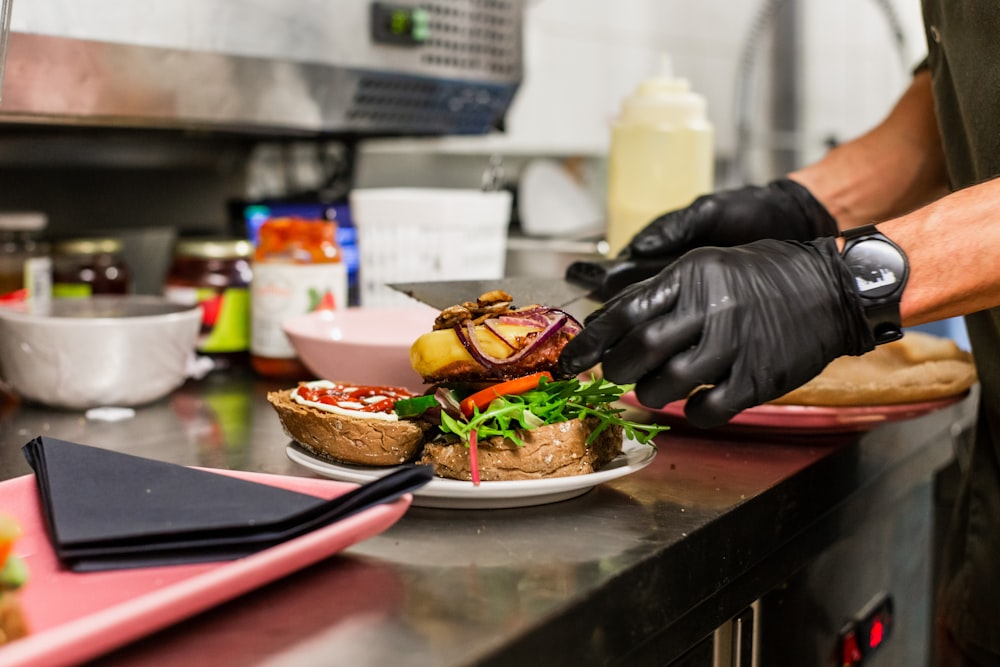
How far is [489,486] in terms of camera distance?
0.78 meters

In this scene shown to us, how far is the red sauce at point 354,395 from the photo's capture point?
0.88 meters

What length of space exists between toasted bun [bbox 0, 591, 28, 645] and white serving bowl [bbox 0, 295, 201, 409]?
63cm

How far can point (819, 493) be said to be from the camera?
39.8 inches

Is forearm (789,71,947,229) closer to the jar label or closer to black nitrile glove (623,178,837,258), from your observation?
black nitrile glove (623,178,837,258)

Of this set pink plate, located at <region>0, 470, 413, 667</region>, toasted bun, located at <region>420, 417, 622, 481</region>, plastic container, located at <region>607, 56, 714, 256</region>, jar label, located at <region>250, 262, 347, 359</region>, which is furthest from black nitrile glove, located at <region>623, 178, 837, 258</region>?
pink plate, located at <region>0, 470, 413, 667</region>

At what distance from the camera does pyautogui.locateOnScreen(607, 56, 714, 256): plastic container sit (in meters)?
1.72

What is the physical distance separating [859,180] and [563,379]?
80 cm

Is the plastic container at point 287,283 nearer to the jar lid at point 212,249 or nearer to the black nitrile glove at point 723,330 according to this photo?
the jar lid at point 212,249

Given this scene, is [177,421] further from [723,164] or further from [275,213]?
[723,164]

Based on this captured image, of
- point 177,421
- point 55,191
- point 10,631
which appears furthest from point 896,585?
point 55,191

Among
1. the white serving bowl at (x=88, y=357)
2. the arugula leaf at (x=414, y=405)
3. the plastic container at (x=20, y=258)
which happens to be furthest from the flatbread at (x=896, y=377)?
the plastic container at (x=20, y=258)

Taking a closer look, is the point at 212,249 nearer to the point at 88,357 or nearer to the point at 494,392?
the point at 88,357

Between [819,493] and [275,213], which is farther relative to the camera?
[275,213]

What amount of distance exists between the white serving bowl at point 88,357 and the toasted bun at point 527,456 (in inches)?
21.0
